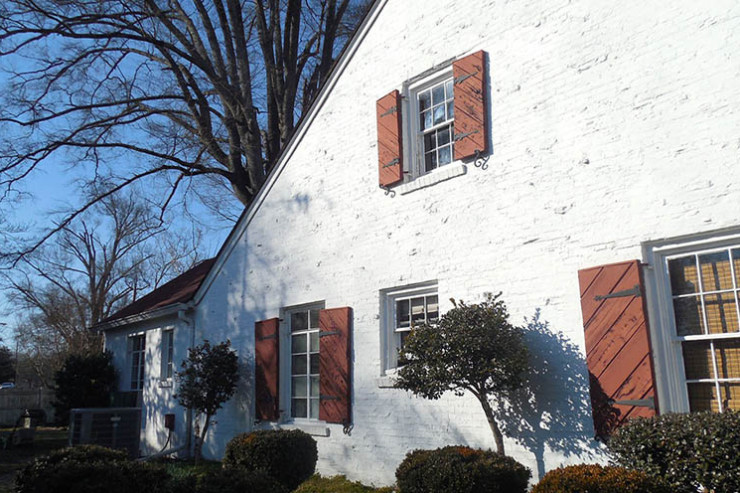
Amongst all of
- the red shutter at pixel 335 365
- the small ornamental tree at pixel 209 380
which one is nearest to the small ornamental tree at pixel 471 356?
the red shutter at pixel 335 365

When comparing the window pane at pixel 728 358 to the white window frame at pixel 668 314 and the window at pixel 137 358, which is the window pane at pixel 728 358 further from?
the window at pixel 137 358

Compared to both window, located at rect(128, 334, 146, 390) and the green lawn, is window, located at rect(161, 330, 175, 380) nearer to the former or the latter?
window, located at rect(128, 334, 146, 390)

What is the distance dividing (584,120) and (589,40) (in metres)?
Answer: 0.89

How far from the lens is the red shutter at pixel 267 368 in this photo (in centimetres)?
1080

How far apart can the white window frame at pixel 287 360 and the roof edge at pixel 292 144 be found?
2.17 metres

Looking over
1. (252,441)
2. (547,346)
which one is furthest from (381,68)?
(252,441)

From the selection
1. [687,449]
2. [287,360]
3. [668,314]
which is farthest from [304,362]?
[687,449]

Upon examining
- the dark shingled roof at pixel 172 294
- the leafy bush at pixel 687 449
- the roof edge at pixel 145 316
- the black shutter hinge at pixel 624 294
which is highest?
the dark shingled roof at pixel 172 294

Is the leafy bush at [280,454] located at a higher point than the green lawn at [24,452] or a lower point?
higher

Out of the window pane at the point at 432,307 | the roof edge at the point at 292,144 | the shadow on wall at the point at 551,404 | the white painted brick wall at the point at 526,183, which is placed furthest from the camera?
the roof edge at the point at 292,144

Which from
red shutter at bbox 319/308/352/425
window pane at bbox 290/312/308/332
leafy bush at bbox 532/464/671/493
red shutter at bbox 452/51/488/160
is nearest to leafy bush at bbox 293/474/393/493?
red shutter at bbox 319/308/352/425

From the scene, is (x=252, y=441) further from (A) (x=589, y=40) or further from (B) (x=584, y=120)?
(A) (x=589, y=40)

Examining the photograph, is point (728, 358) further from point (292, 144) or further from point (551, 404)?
point (292, 144)

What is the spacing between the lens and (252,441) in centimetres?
827
